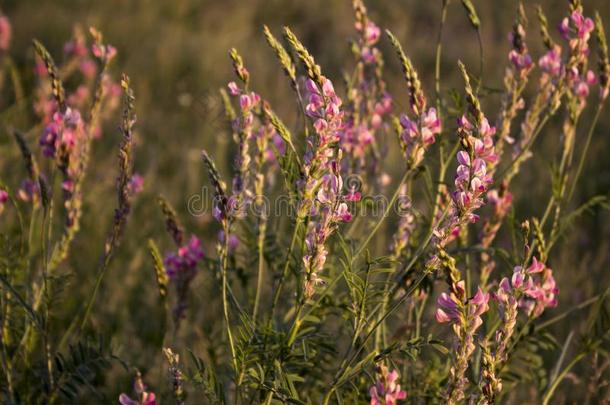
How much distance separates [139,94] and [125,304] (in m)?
2.65

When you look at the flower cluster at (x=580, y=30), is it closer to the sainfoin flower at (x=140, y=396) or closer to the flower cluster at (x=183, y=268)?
the flower cluster at (x=183, y=268)

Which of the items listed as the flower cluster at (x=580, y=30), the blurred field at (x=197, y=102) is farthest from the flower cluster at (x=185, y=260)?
the flower cluster at (x=580, y=30)

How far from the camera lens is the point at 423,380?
6.05 feet

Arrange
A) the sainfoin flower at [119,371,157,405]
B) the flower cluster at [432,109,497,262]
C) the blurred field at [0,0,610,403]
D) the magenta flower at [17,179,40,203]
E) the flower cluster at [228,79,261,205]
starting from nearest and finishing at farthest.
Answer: the flower cluster at [432,109,497,262] → the sainfoin flower at [119,371,157,405] → the flower cluster at [228,79,261,205] → the magenta flower at [17,179,40,203] → the blurred field at [0,0,610,403]

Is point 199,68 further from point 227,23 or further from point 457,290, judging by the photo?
point 457,290

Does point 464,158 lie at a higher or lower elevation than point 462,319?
higher

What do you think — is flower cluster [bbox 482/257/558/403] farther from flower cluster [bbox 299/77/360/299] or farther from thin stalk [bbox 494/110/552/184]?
thin stalk [bbox 494/110/552/184]

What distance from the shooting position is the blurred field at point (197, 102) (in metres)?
2.96

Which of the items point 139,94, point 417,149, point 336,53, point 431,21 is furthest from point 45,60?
point 431,21

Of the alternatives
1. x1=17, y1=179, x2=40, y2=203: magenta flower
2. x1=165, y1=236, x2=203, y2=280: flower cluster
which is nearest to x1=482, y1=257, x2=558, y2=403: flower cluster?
x1=165, y1=236, x2=203, y2=280: flower cluster

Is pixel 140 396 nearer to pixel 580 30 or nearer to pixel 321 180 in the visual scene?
pixel 321 180

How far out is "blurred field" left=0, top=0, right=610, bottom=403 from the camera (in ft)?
9.70

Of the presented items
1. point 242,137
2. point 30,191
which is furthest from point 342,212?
point 30,191

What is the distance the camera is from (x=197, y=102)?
17.2ft
